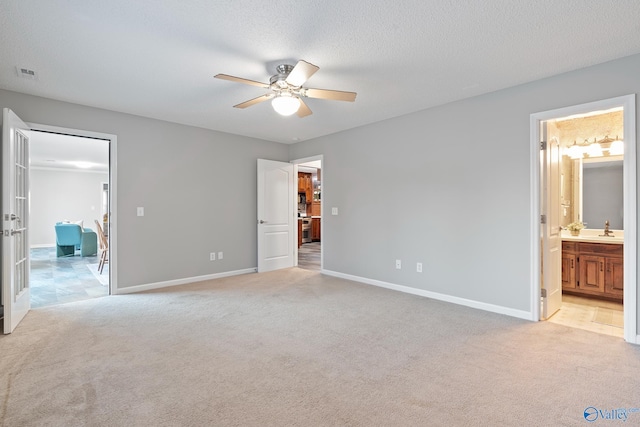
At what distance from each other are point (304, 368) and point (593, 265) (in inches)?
155

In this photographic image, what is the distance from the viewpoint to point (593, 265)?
402 cm

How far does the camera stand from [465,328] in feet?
Answer: 10.0

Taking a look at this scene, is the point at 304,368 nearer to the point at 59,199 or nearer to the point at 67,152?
the point at 67,152

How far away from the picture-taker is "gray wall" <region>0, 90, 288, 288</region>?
4.17m

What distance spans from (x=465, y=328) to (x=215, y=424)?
2.35 meters

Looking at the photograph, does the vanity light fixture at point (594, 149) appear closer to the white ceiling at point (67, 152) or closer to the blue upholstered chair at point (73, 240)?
the white ceiling at point (67, 152)

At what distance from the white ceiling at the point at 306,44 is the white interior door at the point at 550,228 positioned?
33.0 inches

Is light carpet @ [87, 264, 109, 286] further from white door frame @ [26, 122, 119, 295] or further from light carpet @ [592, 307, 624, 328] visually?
light carpet @ [592, 307, 624, 328]

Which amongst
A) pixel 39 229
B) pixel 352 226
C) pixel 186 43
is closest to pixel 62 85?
pixel 186 43

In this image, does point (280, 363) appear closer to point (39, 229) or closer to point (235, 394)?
point (235, 394)

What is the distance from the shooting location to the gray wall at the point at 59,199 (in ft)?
31.4

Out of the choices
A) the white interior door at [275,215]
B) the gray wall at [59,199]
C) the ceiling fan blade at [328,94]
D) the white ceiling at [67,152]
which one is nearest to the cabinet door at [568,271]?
the ceiling fan blade at [328,94]

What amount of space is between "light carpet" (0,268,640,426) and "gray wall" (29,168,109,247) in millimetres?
8073

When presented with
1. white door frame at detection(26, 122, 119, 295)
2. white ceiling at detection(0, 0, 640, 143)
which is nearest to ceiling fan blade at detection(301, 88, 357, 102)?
white ceiling at detection(0, 0, 640, 143)
